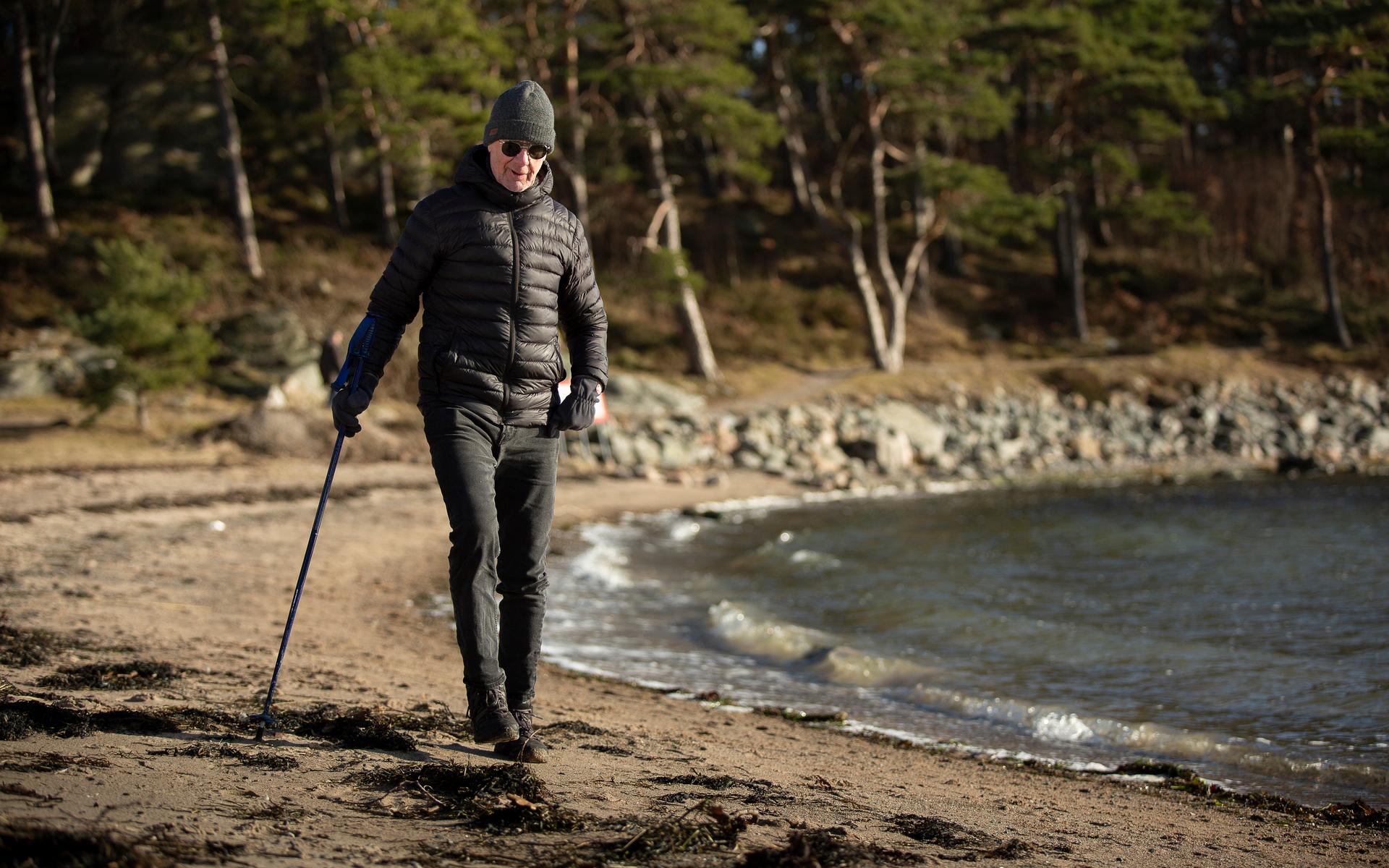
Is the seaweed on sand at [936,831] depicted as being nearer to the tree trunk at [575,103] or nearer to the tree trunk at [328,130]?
the tree trunk at [575,103]

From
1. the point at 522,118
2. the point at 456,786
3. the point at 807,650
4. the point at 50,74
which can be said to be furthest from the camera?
the point at 50,74

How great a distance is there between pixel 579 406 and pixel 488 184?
0.81 metres

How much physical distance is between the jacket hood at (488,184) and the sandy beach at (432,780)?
183 cm

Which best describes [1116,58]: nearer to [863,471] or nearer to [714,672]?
[863,471]

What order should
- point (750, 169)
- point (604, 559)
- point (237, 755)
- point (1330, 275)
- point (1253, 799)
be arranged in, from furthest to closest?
point (1330, 275) < point (750, 169) < point (604, 559) < point (1253, 799) < point (237, 755)

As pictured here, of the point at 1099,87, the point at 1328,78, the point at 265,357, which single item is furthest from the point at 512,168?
the point at 1099,87

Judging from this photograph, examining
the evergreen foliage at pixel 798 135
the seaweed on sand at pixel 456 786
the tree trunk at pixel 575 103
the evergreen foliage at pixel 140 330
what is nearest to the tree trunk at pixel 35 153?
the evergreen foliage at pixel 798 135

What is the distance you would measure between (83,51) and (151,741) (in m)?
38.2

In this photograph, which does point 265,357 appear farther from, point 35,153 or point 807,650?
point 807,650

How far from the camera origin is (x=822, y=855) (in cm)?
297

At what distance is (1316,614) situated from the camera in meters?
8.60

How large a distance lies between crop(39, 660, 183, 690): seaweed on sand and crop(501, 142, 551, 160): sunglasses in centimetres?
260

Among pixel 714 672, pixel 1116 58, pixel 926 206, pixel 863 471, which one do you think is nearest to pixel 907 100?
pixel 926 206

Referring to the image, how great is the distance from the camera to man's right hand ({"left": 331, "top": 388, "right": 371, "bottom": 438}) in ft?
12.8
